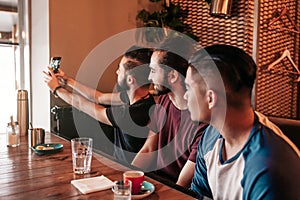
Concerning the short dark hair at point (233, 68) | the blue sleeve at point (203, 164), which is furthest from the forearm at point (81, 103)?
Answer: the short dark hair at point (233, 68)

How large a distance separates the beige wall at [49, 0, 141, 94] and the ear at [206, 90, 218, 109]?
6.11 ft

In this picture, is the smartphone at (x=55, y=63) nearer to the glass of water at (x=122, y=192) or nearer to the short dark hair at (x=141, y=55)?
the short dark hair at (x=141, y=55)

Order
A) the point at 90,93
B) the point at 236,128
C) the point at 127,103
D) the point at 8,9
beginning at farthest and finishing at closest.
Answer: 1. the point at 8,9
2. the point at 90,93
3. the point at 127,103
4. the point at 236,128

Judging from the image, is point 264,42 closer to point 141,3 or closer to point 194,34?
point 194,34

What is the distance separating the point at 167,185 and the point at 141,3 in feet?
8.42

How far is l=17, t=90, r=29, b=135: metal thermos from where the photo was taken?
260 centimetres

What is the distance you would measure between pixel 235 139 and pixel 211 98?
0.22 meters

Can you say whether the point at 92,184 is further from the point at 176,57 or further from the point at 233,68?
the point at 176,57

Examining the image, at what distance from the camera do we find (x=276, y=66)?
3334 millimetres

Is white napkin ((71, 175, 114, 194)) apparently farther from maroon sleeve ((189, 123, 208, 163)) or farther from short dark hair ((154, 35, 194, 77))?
short dark hair ((154, 35, 194, 77))

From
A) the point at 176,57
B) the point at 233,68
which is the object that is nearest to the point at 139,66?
the point at 176,57

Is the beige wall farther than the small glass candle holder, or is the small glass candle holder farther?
the beige wall

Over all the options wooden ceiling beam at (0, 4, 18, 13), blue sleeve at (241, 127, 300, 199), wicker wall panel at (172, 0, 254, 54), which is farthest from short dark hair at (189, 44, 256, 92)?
wooden ceiling beam at (0, 4, 18, 13)

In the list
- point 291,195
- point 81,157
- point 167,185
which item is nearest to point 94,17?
point 81,157
